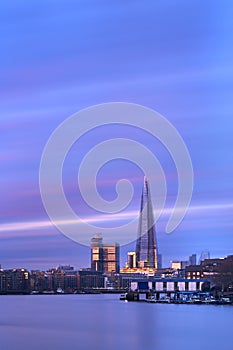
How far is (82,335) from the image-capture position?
167 ft

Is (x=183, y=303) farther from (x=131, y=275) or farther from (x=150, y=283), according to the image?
(x=131, y=275)

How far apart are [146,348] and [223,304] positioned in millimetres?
50767

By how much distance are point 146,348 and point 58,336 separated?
30.1 feet

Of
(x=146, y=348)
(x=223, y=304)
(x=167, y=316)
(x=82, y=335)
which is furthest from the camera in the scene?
(x=223, y=304)

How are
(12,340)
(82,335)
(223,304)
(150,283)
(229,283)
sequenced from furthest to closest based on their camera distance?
(150,283) < (229,283) < (223,304) < (82,335) < (12,340)

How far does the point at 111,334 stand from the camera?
169 ft

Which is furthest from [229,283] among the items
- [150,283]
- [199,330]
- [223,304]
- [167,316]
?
[199,330]

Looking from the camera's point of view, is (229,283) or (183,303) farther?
(229,283)

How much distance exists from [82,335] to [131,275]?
5602 inches

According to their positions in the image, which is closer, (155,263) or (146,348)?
(146,348)

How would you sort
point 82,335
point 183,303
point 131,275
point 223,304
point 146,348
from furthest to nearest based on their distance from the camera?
point 131,275, point 183,303, point 223,304, point 82,335, point 146,348

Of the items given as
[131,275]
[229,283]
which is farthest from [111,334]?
[131,275]

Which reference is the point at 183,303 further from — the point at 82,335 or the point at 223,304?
the point at 82,335

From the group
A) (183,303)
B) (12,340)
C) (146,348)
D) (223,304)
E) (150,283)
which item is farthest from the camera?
(150,283)
